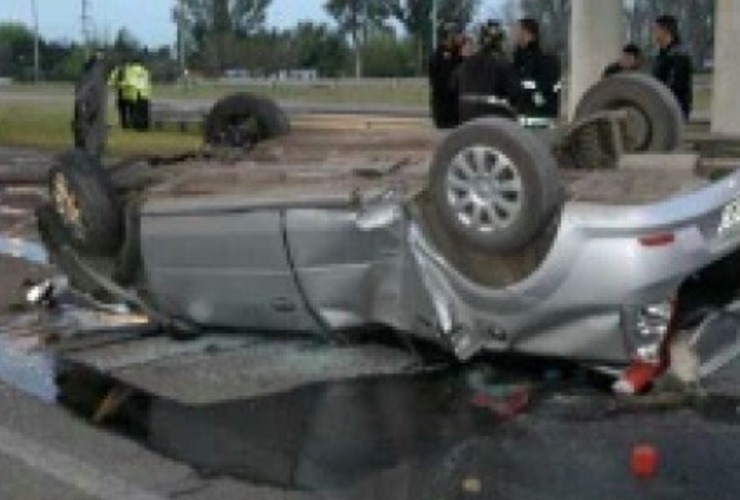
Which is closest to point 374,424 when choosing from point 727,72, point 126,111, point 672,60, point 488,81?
point 488,81

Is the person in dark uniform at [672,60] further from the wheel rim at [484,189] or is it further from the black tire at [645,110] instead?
the wheel rim at [484,189]

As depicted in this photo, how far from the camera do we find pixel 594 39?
28.0 m

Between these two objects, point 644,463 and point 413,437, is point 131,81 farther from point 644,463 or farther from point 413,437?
point 644,463

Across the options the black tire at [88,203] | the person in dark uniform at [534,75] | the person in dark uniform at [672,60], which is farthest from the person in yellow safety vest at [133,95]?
the black tire at [88,203]

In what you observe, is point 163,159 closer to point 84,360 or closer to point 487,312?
point 84,360

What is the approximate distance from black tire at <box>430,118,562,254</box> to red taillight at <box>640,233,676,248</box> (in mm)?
383

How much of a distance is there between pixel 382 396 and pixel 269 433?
71 centimetres

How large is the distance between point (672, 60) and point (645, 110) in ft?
13.6

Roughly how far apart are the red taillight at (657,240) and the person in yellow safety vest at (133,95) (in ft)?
73.6

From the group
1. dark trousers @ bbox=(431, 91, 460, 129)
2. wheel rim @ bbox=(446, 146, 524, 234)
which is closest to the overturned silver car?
wheel rim @ bbox=(446, 146, 524, 234)

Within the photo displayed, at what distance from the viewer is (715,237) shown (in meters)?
5.89

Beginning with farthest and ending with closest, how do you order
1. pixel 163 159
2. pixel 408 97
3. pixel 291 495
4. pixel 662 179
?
1. pixel 408 97
2. pixel 163 159
3. pixel 662 179
4. pixel 291 495

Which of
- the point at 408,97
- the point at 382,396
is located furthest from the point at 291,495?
the point at 408,97

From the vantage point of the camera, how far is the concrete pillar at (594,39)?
28000 millimetres
